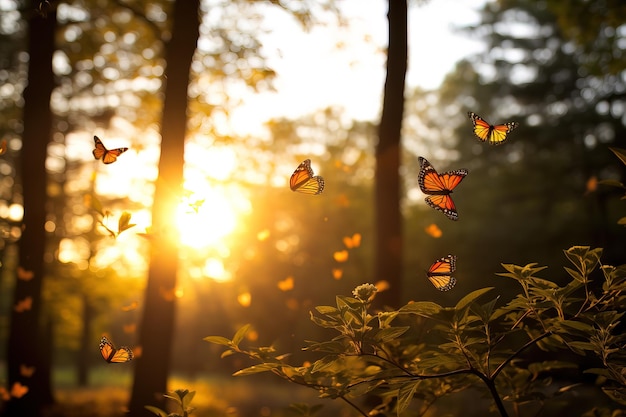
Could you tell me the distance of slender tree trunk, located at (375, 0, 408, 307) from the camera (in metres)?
4.86

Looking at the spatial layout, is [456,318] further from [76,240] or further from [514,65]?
[514,65]

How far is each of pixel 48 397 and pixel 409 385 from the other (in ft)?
44.7

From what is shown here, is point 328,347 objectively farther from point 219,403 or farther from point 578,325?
point 219,403

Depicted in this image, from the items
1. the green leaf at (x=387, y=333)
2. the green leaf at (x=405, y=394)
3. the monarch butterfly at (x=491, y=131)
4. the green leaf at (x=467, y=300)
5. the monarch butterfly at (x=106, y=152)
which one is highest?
the monarch butterfly at (x=491, y=131)

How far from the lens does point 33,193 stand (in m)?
7.78

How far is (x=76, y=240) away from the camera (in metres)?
17.6

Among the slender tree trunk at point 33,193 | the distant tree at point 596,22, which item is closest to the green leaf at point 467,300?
the slender tree trunk at point 33,193

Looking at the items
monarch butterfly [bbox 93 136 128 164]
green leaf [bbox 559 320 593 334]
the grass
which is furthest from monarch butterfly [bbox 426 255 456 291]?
the grass

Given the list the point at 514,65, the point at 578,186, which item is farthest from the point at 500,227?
the point at 514,65

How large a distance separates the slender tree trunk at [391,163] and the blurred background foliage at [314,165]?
3.90 ft

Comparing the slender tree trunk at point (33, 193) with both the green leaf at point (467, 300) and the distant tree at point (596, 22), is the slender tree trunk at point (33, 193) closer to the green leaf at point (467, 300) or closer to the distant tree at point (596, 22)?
the green leaf at point (467, 300)

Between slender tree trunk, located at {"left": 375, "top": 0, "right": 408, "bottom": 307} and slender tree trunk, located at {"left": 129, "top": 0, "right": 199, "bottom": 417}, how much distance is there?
174 centimetres

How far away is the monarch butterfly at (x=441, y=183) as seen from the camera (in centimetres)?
299

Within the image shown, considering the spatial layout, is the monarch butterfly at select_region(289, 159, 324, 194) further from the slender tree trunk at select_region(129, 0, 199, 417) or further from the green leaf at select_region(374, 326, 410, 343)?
the slender tree trunk at select_region(129, 0, 199, 417)
